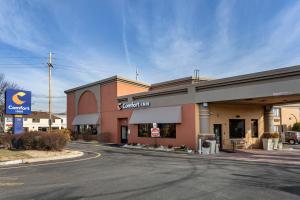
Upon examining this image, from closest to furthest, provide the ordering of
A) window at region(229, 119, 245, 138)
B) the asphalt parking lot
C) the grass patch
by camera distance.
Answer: the asphalt parking lot < the grass patch < window at region(229, 119, 245, 138)

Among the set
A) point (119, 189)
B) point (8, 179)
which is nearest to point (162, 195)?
point (119, 189)

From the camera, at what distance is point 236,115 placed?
2698 cm

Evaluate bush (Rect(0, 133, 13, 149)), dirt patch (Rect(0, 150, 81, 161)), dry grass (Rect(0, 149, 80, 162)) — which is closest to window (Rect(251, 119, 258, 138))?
dirt patch (Rect(0, 150, 81, 161))

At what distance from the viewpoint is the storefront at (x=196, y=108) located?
66.8 feet

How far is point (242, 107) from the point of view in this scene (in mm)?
27531

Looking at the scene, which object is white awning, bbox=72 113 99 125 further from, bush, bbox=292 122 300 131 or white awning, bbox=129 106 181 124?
bush, bbox=292 122 300 131

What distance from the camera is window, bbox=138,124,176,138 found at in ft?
88.3

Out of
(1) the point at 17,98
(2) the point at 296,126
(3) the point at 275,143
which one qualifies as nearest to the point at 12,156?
(1) the point at 17,98

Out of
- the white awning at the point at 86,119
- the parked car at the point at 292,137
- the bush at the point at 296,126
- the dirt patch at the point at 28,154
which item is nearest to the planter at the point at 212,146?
the dirt patch at the point at 28,154

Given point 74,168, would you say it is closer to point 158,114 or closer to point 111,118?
point 158,114

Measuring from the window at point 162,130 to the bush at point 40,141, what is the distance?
9.71 m

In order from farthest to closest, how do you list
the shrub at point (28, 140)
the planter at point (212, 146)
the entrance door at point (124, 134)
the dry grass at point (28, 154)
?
the entrance door at point (124, 134)
the planter at point (212, 146)
the shrub at point (28, 140)
the dry grass at point (28, 154)

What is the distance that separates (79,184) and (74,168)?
4.25 m

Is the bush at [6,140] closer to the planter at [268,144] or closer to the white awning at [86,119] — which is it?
the white awning at [86,119]
